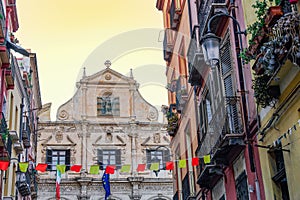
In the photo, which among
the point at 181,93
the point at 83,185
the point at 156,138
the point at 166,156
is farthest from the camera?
the point at 156,138

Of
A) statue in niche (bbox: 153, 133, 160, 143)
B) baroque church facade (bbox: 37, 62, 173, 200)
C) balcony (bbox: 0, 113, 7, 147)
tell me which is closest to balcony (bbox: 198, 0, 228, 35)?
balcony (bbox: 0, 113, 7, 147)

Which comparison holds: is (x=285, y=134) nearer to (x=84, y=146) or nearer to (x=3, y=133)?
(x=3, y=133)

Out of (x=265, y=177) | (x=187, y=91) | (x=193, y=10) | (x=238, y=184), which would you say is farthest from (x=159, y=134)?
(x=265, y=177)

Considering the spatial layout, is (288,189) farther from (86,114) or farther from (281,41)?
(86,114)

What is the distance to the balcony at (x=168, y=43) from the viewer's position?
77.7ft

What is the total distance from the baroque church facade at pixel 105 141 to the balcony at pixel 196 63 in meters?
18.7

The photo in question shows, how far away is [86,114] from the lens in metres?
37.2

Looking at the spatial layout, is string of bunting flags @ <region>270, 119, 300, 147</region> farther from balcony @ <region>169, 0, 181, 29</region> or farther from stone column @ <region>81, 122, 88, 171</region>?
stone column @ <region>81, 122, 88, 171</region>

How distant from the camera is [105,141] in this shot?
36625mm

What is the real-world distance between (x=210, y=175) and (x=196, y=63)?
349 centimetres

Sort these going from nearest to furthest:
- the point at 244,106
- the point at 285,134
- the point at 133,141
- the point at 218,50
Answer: the point at 285,134
the point at 218,50
the point at 244,106
the point at 133,141

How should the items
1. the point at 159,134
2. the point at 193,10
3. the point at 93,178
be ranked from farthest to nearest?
the point at 159,134 < the point at 93,178 < the point at 193,10

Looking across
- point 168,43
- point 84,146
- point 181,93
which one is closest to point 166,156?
point 84,146

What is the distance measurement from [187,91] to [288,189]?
11.0 metres
